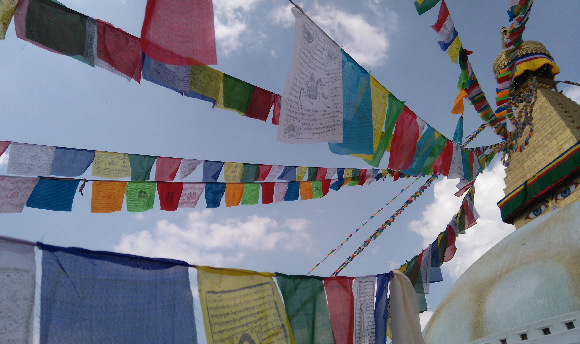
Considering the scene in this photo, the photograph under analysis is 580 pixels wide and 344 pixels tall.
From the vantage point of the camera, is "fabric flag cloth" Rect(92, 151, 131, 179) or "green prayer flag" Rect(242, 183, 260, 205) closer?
"fabric flag cloth" Rect(92, 151, 131, 179)

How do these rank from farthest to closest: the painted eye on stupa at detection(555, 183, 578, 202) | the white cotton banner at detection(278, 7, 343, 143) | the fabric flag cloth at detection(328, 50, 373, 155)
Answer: the painted eye on stupa at detection(555, 183, 578, 202) < the fabric flag cloth at detection(328, 50, 373, 155) < the white cotton banner at detection(278, 7, 343, 143)

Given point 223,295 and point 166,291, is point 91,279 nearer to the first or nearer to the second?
point 166,291

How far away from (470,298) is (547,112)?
6.98 m

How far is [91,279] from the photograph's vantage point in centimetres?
241

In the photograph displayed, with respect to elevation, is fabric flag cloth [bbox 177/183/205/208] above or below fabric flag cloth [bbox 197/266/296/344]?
above

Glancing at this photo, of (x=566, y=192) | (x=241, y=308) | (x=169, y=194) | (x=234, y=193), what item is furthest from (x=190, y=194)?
(x=566, y=192)

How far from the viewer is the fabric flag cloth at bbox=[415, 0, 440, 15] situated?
418 centimetres

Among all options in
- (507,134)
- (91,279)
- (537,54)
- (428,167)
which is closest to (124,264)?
(91,279)

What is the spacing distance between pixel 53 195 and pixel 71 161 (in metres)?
0.52

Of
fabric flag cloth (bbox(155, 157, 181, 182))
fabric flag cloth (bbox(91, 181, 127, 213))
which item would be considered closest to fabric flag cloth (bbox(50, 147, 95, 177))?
fabric flag cloth (bbox(91, 181, 127, 213))

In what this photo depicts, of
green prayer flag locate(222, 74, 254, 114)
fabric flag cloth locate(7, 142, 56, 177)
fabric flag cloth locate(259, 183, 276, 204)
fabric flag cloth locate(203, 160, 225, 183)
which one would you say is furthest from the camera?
fabric flag cloth locate(259, 183, 276, 204)

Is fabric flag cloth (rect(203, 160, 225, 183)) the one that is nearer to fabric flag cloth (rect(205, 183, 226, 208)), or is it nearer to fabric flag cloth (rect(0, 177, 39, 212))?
fabric flag cloth (rect(205, 183, 226, 208))

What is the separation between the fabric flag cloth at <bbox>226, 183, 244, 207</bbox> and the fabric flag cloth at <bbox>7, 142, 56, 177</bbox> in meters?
2.62

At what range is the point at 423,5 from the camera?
4184 millimetres
